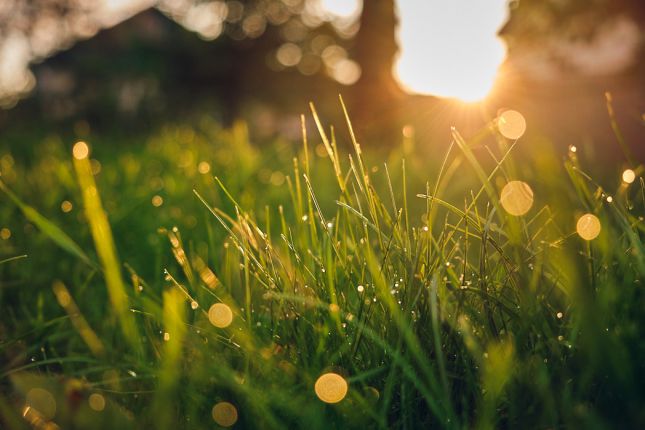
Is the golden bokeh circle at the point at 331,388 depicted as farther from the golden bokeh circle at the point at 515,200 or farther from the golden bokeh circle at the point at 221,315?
the golden bokeh circle at the point at 515,200

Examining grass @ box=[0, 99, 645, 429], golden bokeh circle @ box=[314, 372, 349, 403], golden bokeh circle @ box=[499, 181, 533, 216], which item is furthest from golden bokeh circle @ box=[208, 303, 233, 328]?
golden bokeh circle @ box=[499, 181, 533, 216]

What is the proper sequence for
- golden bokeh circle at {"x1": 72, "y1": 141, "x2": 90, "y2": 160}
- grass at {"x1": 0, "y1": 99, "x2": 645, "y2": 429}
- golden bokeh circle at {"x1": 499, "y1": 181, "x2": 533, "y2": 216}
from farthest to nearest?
golden bokeh circle at {"x1": 72, "y1": 141, "x2": 90, "y2": 160} < golden bokeh circle at {"x1": 499, "y1": 181, "x2": 533, "y2": 216} < grass at {"x1": 0, "y1": 99, "x2": 645, "y2": 429}

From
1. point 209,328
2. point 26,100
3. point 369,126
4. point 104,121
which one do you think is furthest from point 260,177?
point 26,100

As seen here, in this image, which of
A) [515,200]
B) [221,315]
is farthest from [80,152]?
[515,200]

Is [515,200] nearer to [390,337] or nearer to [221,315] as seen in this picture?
[390,337]

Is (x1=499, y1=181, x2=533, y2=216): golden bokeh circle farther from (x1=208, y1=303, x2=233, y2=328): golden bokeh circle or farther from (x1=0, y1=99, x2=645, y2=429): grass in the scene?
(x1=208, y1=303, x2=233, y2=328): golden bokeh circle

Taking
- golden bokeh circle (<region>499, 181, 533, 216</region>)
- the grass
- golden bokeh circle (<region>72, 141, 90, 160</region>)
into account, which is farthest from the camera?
golden bokeh circle (<region>72, 141, 90, 160</region>)
